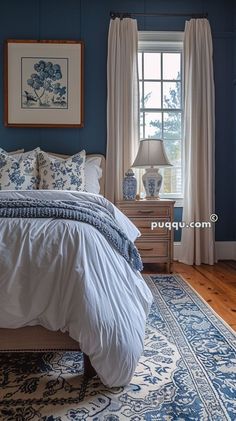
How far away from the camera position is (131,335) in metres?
1.56

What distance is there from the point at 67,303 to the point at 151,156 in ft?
8.33

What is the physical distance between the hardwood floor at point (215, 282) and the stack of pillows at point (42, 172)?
1159mm

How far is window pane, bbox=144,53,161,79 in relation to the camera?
4.34m

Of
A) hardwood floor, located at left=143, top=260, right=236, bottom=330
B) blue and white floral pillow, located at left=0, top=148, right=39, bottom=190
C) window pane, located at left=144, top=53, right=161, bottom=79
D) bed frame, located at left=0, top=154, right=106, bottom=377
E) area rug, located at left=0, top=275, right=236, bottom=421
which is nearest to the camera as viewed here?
area rug, located at left=0, top=275, right=236, bottom=421

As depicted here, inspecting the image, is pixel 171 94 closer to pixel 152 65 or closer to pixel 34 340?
pixel 152 65

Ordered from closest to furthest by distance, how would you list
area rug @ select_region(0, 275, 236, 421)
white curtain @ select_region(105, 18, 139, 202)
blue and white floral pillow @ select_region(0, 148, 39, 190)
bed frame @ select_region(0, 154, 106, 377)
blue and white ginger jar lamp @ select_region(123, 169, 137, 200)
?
area rug @ select_region(0, 275, 236, 421) → bed frame @ select_region(0, 154, 106, 377) → blue and white floral pillow @ select_region(0, 148, 39, 190) → blue and white ginger jar lamp @ select_region(123, 169, 137, 200) → white curtain @ select_region(105, 18, 139, 202)

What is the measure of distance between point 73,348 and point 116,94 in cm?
313

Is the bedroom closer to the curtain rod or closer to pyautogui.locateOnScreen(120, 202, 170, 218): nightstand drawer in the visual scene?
the curtain rod

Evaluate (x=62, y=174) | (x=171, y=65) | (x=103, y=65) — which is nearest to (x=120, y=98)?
(x=103, y=65)

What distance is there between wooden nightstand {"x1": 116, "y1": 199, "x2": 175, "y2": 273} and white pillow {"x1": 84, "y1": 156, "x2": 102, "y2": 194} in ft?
1.06

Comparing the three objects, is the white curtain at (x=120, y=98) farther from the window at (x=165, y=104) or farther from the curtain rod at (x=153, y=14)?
the window at (x=165, y=104)

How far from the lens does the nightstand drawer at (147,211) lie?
374cm

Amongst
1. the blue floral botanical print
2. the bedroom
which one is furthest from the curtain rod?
the blue floral botanical print

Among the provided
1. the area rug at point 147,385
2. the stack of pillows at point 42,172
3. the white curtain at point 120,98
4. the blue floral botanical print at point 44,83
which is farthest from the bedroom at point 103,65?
the area rug at point 147,385
